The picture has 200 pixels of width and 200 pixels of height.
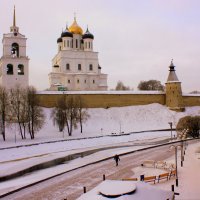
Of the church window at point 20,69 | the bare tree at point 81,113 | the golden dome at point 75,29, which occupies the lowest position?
the bare tree at point 81,113

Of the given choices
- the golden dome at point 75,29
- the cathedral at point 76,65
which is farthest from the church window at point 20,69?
the golden dome at point 75,29

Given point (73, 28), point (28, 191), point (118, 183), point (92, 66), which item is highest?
point (73, 28)

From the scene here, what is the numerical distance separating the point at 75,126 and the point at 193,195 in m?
28.1

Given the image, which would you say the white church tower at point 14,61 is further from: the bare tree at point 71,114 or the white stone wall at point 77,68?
the white stone wall at point 77,68

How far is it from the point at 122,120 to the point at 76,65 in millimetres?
14667

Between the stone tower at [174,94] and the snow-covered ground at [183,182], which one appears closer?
the snow-covered ground at [183,182]

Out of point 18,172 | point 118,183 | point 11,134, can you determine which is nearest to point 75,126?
point 11,134

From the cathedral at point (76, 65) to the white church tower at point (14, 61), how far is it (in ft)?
40.0

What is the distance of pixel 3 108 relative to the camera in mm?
37062

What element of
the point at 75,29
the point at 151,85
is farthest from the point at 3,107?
the point at 151,85

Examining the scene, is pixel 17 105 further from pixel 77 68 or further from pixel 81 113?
pixel 77 68

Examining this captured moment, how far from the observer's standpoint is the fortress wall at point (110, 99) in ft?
162

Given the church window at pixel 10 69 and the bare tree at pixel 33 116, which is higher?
the church window at pixel 10 69

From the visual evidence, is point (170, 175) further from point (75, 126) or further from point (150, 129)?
point (150, 129)
